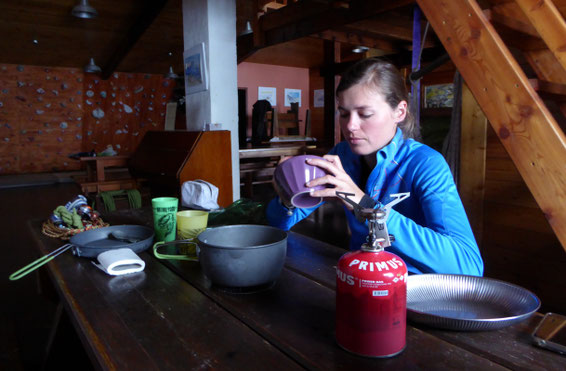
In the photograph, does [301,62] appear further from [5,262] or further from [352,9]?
[5,262]

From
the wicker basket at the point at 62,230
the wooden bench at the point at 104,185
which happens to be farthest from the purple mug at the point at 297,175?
the wooden bench at the point at 104,185

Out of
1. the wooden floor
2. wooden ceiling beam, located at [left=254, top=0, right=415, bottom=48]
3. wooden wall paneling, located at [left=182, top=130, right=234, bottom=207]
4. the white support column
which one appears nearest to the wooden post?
the wooden floor

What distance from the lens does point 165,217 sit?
1379mm

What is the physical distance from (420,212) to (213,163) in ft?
9.79

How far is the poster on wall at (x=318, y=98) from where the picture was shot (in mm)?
10873

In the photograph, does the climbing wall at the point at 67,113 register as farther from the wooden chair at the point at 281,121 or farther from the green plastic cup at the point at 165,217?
the green plastic cup at the point at 165,217

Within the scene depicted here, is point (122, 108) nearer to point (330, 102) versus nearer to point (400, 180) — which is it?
point (330, 102)

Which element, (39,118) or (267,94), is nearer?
(39,118)

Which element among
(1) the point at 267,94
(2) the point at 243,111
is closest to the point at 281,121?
(2) the point at 243,111

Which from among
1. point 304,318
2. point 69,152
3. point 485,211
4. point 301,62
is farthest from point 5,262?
point 301,62

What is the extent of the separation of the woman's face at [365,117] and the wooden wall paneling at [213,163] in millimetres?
2747

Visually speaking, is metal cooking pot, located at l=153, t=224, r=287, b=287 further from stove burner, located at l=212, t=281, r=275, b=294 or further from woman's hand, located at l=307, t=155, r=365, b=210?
woman's hand, located at l=307, t=155, r=365, b=210

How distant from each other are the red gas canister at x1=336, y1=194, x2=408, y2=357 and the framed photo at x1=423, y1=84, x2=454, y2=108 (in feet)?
22.9

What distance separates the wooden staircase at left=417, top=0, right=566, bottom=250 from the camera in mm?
1651
